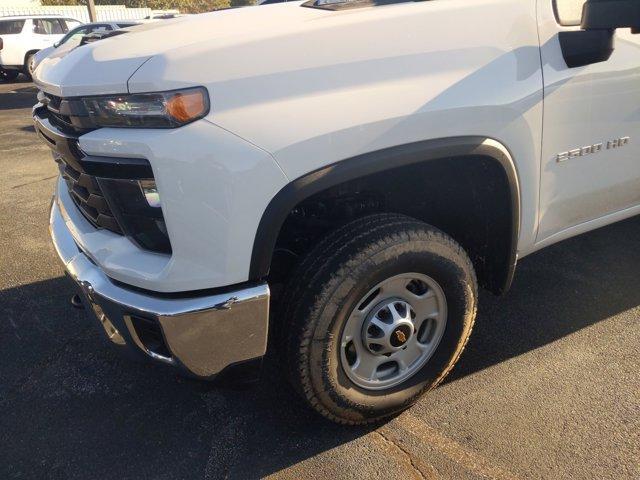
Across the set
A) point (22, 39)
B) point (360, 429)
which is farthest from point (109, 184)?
point (22, 39)

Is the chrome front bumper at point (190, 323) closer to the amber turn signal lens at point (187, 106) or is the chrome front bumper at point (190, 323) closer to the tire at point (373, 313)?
the tire at point (373, 313)

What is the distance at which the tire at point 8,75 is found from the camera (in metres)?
16.8

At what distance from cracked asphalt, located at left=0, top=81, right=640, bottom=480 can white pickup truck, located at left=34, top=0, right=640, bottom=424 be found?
0.21 metres

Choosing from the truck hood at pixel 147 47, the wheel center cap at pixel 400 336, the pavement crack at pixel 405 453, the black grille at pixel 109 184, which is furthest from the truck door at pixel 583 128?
the black grille at pixel 109 184

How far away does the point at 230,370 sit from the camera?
1.98 m

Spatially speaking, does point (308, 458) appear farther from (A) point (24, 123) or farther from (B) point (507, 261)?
(A) point (24, 123)

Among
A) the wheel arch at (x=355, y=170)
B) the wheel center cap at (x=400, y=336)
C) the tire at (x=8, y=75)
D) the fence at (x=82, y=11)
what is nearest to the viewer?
the wheel arch at (x=355, y=170)

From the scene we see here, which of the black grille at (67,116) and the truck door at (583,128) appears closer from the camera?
the black grille at (67,116)

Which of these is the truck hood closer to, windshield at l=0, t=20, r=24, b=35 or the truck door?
the truck door

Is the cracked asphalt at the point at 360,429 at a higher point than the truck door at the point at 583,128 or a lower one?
lower

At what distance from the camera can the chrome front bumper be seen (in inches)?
72.0

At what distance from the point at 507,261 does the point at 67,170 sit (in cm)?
194

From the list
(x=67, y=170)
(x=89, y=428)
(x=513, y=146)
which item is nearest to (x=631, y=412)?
(x=513, y=146)

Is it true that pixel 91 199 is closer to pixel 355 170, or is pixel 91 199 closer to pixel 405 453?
pixel 355 170
